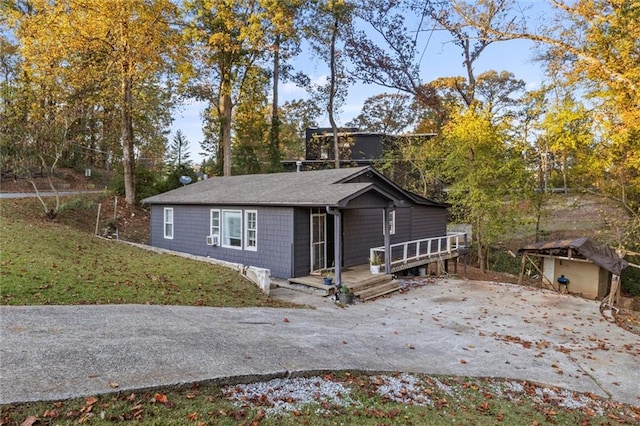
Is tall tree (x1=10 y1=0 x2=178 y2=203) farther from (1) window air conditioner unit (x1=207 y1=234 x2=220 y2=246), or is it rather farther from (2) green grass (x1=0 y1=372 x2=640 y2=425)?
(2) green grass (x1=0 y1=372 x2=640 y2=425)

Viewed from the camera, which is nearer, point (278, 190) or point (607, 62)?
point (607, 62)

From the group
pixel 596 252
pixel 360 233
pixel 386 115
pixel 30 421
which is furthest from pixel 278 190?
pixel 386 115

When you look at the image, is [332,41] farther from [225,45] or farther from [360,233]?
[360,233]

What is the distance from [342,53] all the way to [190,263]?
21.8m

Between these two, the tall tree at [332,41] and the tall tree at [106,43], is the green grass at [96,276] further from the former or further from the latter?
the tall tree at [332,41]

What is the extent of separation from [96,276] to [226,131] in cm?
1782

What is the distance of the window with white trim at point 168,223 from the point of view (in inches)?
659

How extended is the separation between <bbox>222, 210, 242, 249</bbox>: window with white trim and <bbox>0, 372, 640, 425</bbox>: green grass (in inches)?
356

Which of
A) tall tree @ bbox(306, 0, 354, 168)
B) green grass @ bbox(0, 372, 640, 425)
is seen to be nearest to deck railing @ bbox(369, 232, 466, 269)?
green grass @ bbox(0, 372, 640, 425)

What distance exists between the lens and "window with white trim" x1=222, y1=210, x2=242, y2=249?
13.7m

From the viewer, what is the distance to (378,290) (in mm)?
11859

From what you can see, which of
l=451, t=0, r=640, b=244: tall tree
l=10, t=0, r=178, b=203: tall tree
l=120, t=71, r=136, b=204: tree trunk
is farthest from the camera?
l=120, t=71, r=136, b=204: tree trunk

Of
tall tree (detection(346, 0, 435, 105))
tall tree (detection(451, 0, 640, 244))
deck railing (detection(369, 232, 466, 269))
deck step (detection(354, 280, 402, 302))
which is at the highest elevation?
tall tree (detection(346, 0, 435, 105))

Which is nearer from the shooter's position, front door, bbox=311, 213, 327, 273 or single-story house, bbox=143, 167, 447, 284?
single-story house, bbox=143, 167, 447, 284
